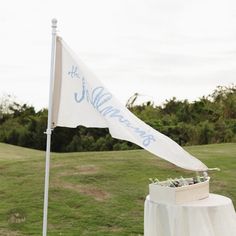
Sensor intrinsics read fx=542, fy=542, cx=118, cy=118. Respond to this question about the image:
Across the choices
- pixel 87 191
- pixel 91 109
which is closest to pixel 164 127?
pixel 87 191

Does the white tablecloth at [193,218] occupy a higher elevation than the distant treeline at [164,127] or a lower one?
lower

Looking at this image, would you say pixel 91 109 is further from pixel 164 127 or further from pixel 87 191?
pixel 164 127

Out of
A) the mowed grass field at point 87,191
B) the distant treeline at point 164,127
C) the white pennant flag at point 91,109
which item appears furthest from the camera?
the distant treeline at point 164,127

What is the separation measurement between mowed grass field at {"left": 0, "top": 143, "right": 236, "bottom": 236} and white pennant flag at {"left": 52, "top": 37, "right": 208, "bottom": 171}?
2122 millimetres

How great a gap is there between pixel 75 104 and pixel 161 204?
934 mm

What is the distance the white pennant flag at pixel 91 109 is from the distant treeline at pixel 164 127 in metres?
12.1

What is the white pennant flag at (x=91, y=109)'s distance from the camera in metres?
3.31

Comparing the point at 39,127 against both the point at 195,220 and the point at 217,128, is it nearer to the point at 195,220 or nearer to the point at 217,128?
the point at 217,128

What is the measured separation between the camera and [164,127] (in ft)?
54.9

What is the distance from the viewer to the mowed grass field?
5.78m

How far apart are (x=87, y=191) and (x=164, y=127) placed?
9.99 metres

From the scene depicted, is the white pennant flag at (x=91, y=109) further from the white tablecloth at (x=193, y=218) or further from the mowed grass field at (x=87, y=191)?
the mowed grass field at (x=87, y=191)

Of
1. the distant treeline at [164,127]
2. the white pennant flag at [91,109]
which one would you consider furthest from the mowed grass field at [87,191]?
the distant treeline at [164,127]

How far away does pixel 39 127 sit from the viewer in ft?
61.3
